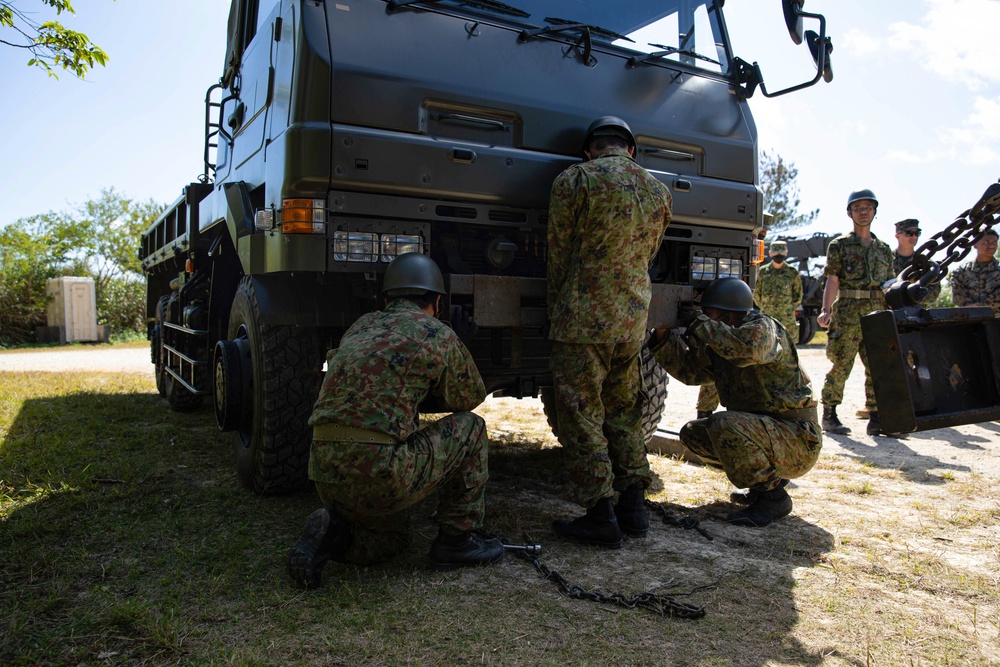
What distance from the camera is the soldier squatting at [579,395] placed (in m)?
2.70

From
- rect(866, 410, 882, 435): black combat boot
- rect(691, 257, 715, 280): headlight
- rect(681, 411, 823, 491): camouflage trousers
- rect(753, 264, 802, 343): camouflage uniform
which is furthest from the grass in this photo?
rect(753, 264, 802, 343): camouflage uniform

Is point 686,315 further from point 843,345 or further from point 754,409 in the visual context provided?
point 843,345

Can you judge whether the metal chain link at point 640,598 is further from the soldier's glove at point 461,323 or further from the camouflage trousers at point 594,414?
the soldier's glove at point 461,323

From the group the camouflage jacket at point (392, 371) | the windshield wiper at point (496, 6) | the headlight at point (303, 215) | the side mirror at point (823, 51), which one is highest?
the windshield wiper at point (496, 6)

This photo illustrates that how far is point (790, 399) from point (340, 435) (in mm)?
2179

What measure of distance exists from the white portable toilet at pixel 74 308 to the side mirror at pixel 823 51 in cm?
1858

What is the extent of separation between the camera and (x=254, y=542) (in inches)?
122

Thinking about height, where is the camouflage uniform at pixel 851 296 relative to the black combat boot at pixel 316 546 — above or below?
above

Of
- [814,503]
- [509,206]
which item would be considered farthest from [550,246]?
[814,503]

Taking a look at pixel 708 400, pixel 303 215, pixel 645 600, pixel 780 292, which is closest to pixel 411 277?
pixel 303 215

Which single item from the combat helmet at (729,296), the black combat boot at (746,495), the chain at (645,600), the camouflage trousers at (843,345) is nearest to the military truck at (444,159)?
the combat helmet at (729,296)

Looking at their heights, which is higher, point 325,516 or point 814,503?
point 325,516

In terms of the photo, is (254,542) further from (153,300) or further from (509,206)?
(153,300)

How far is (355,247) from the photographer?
118 inches
